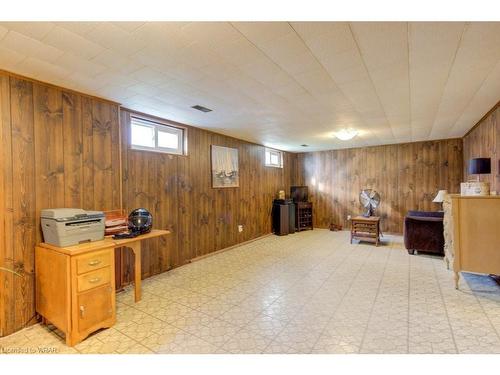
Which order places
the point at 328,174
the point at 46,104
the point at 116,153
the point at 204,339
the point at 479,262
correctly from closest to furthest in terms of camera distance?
the point at 204,339 < the point at 46,104 < the point at 479,262 < the point at 116,153 < the point at 328,174

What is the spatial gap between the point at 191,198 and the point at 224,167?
41.3 inches

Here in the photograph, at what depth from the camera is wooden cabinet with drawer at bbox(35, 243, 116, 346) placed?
2018 millimetres

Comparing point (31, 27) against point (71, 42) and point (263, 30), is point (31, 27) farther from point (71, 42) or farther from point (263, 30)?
point (263, 30)

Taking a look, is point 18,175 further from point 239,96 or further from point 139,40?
point 239,96

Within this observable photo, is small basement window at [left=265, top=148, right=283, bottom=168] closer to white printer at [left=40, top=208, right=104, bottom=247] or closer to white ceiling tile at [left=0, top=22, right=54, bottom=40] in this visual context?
white printer at [left=40, top=208, right=104, bottom=247]

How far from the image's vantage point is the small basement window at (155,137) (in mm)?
3469

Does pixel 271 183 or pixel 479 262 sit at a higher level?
pixel 271 183

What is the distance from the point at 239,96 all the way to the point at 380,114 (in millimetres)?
2163

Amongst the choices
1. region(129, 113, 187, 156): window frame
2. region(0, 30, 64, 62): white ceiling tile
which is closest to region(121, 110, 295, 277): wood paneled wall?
region(129, 113, 187, 156): window frame

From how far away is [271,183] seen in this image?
6.66m

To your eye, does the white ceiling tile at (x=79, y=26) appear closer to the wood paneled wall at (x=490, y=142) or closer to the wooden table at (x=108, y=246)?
the wooden table at (x=108, y=246)
